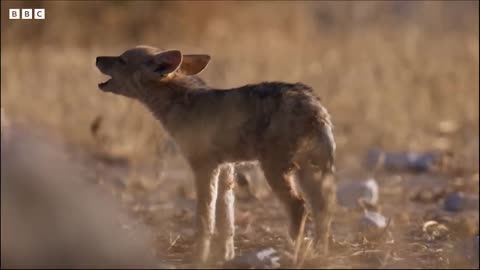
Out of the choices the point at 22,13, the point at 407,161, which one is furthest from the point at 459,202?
the point at 22,13

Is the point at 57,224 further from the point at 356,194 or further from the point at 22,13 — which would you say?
the point at 22,13

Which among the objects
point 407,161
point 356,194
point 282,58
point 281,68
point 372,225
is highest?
point 282,58

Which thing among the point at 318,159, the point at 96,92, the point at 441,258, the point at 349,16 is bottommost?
the point at 441,258

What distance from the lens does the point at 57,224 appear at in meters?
7.88

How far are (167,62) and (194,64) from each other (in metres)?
0.35

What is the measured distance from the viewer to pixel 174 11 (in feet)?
81.5

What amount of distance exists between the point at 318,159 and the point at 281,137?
0.35 metres

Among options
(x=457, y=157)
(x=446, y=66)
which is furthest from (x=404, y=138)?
(x=446, y=66)

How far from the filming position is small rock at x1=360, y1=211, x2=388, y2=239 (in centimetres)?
867

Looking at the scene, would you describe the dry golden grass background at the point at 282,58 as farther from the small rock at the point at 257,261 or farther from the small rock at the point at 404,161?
the small rock at the point at 257,261

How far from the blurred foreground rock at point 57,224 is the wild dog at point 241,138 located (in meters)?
0.62

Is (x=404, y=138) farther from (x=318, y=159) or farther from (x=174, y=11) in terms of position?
(x=174, y=11)

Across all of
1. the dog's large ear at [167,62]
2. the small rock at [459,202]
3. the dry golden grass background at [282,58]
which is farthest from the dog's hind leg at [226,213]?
the dry golden grass background at [282,58]

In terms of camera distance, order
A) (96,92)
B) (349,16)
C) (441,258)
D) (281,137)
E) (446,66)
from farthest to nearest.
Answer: (349,16)
(446,66)
(96,92)
(441,258)
(281,137)
